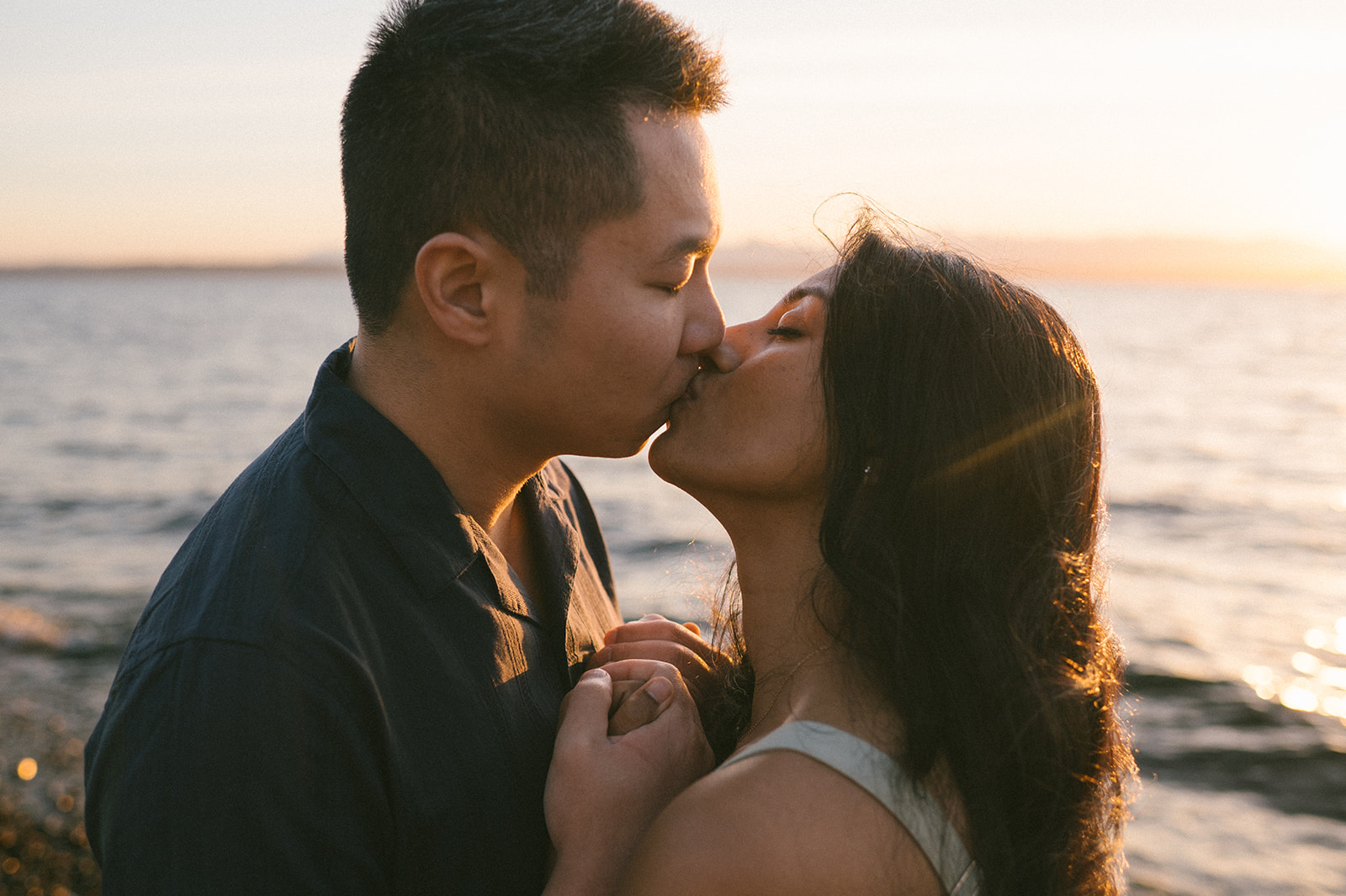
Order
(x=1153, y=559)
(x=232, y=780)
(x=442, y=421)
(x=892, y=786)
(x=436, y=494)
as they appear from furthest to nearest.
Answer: (x=1153, y=559) < (x=442, y=421) < (x=436, y=494) < (x=892, y=786) < (x=232, y=780)

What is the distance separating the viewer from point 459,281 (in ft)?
7.33

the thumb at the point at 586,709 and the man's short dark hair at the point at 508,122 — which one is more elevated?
the man's short dark hair at the point at 508,122

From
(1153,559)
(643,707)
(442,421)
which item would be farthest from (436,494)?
(1153,559)

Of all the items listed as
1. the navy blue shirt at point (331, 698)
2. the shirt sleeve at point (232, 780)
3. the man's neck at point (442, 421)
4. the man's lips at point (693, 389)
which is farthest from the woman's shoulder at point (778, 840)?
the man's lips at point (693, 389)

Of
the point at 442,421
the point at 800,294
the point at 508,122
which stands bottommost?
the point at 442,421

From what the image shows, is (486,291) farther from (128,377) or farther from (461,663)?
(128,377)

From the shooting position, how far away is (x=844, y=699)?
7.05ft

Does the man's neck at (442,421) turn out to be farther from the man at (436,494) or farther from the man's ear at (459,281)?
the man's ear at (459,281)

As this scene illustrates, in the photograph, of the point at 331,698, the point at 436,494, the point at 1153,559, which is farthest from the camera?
the point at 1153,559

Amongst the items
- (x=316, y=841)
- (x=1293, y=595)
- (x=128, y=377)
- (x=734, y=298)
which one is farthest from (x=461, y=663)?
(x=734, y=298)

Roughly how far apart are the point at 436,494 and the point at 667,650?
0.80m

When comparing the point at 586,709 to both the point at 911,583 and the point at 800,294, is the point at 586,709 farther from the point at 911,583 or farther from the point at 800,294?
the point at 800,294

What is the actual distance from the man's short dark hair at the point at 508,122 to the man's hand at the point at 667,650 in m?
0.91

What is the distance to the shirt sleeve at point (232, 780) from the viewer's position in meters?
1.63
